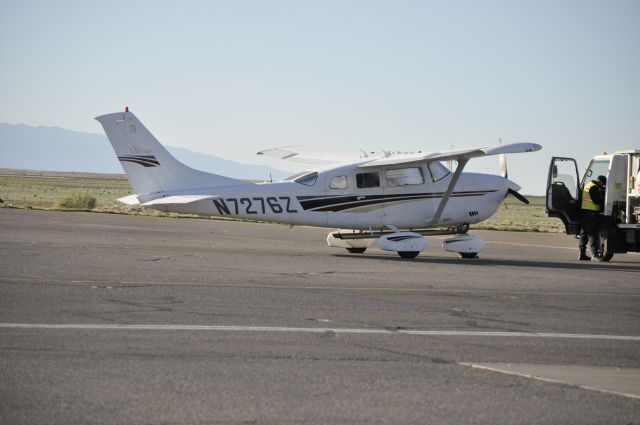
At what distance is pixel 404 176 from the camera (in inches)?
859

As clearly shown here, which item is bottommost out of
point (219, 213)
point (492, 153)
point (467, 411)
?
point (467, 411)

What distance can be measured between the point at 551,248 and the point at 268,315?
18.1m

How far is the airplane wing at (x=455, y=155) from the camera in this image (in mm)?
20000

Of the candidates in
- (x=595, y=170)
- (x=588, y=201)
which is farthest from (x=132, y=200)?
(x=595, y=170)

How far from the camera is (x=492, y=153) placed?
65.8 feet

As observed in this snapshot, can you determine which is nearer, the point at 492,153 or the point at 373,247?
the point at 492,153

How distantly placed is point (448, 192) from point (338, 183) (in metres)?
2.59

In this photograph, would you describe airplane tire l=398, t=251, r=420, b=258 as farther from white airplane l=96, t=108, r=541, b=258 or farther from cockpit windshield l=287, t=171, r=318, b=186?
cockpit windshield l=287, t=171, r=318, b=186

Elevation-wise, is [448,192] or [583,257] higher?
[448,192]

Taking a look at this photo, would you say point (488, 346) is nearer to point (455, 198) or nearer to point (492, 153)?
point (492, 153)

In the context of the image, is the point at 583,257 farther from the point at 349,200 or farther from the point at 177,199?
the point at 177,199

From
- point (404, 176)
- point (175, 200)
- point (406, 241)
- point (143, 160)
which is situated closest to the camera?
point (175, 200)

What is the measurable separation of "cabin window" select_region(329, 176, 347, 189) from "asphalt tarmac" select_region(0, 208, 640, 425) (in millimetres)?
3321

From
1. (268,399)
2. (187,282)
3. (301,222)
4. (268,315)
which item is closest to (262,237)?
(301,222)
